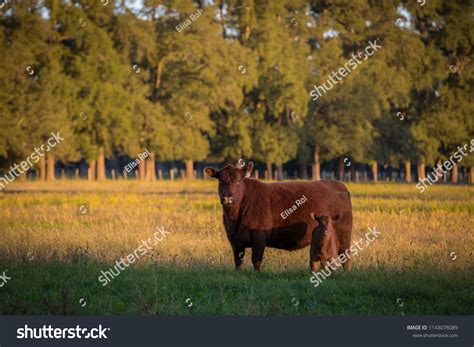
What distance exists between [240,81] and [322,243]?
50.4 m

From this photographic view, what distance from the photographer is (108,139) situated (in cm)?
5862

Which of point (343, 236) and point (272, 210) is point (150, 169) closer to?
point (343, 236)

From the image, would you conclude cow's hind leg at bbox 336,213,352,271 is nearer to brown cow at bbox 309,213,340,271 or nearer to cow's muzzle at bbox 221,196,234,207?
brown cow at bbox 309,213,340,271

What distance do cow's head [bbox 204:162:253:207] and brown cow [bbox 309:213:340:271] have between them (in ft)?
4.60

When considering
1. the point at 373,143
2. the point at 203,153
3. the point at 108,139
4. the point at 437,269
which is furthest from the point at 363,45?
the point at 437,269

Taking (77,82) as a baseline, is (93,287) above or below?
below

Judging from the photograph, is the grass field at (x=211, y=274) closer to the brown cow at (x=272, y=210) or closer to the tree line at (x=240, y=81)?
the brown cow at (x=272, y=210)

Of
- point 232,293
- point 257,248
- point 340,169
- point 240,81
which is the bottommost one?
point 232,293

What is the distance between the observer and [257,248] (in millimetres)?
13031

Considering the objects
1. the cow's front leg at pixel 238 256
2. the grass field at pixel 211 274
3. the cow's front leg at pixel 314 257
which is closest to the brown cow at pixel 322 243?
the cow's front leg at pixel 314 257

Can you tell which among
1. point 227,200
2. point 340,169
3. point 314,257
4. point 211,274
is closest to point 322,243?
point 314,257

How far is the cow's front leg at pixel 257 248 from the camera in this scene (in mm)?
12984

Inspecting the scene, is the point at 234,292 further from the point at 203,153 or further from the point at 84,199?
the point at 203,153

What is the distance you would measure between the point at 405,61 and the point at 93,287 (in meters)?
59.8
